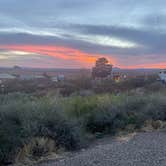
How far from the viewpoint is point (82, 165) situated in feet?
32.2

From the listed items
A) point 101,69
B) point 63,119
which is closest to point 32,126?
point 63,119

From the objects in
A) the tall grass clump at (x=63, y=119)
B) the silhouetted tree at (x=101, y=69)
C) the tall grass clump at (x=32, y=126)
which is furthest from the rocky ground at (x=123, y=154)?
the silhouetted tree at (x=101, y=69)

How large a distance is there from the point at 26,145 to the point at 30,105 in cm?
274

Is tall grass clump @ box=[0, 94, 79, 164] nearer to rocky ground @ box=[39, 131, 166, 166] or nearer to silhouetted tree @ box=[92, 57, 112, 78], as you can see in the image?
rocky ground @ box=[39, 131, 166, 166]

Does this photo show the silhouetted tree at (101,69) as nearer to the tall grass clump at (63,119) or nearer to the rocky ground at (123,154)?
the tall grass clump at (63,119)

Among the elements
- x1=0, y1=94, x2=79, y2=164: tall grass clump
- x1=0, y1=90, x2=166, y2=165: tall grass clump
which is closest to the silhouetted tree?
x1=0, y1=90, x2=166, y2=165: tall grass clump

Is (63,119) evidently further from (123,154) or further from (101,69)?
(101,69)

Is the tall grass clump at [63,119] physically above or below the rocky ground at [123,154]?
above

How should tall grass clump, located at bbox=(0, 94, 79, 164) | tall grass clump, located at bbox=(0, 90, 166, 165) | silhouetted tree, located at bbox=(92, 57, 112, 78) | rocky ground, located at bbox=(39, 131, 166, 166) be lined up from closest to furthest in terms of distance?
1. rocky ground, located at bbox=(39, 131, 166, 166)
2. tall grass clump, located at bbox=(0, 94, 79, 164)
3. tall grass clump, located at bbox=(0, 90, 166, 165)
4. silhouetted tree, located at bbox=(92, 57, 112, 78)

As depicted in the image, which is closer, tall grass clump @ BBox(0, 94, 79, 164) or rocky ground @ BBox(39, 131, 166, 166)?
rocky ground @ BBox(39, 131, 166, 166)

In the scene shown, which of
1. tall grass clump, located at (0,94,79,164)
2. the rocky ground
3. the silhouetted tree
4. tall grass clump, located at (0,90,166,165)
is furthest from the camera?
the silhouetted tree

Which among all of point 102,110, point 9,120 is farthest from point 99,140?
point 9,120

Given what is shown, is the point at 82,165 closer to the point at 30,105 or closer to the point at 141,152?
the point at 141,152

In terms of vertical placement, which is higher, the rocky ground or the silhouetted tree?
the silhouetted tree
